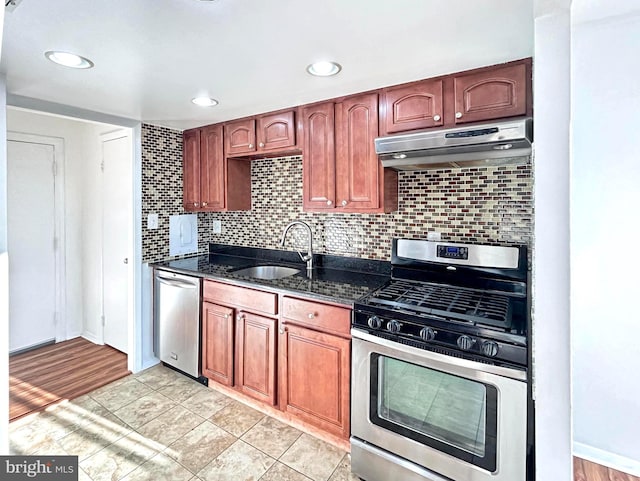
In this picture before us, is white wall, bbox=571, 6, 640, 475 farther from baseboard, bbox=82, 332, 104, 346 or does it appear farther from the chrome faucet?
baseboard, bbox=82, 332, 104, 346

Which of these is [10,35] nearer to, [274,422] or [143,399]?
[143,399]

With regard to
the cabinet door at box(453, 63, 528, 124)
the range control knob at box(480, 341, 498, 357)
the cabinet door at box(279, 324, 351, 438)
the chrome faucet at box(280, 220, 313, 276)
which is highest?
the cabinet door at box(453, 63, 528, 124)

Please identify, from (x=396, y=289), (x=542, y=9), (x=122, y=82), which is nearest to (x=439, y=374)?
(x=396, y=289)

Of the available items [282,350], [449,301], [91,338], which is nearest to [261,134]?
[282,350]

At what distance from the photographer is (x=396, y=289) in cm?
201

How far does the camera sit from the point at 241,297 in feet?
7.75

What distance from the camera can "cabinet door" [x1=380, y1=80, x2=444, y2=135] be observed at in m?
1.90

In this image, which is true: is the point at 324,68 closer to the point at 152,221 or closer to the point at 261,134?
the point at 261,134

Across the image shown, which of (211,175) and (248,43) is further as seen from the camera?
(211,175)

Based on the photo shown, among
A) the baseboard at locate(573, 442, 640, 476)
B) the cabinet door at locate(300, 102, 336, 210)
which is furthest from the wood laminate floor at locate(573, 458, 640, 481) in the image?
the cabinet door at locate(300, 102, 336, 210)

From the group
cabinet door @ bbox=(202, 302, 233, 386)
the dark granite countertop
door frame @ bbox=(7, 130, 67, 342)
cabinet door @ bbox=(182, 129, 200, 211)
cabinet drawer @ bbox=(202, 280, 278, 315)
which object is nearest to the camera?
the dark granite countertop

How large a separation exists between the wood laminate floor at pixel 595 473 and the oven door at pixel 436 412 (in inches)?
31.1

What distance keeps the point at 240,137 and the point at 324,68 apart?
3.85 ft

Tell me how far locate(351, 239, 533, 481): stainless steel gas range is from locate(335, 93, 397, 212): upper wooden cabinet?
0.55m
